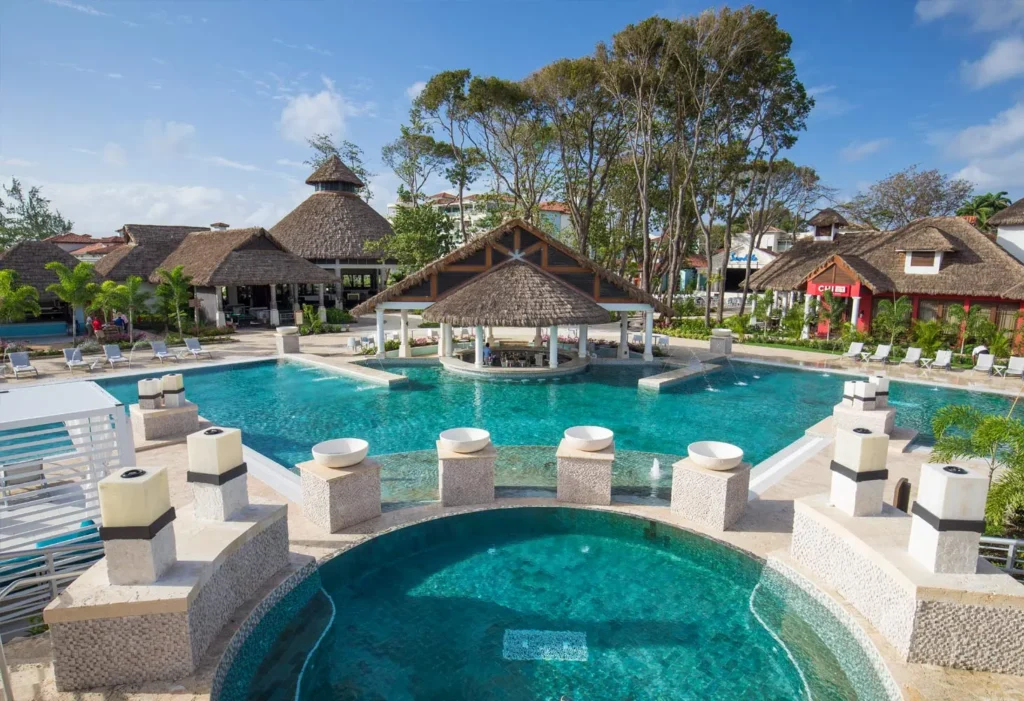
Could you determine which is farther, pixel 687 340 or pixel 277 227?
pixel 277 227

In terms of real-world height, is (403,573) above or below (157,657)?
below

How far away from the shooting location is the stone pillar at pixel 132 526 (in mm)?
4250

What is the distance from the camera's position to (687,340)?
2461cm

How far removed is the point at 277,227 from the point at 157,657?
3446 cm

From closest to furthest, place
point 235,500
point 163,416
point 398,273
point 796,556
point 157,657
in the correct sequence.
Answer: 1. point 157,657
2. point 235,500
3. point 796,556
4. point 163,416
5. point 398,273

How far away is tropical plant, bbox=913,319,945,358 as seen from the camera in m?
19.8

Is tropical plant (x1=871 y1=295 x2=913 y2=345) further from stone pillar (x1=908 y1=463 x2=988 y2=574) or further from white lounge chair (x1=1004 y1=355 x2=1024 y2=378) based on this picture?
stone pillar (x1=908 y1=463 x2=988 y2=574)

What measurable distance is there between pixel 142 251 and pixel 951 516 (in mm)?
35020

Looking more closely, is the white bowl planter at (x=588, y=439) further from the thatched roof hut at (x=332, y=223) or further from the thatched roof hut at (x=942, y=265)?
the thatched roof hut at (x=332, y=223)

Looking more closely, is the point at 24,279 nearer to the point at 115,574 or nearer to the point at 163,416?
the point at 163,416

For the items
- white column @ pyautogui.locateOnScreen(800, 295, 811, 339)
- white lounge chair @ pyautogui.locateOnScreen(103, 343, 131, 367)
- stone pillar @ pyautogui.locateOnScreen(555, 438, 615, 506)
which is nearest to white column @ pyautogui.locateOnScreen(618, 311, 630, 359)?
white column @ pyautogui.locateOnScreen(800, 295, 811, 339)

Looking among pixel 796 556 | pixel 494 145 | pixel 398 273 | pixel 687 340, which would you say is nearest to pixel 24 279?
pixel 398 273

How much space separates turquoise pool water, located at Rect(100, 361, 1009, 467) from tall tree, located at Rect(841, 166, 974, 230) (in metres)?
29.0

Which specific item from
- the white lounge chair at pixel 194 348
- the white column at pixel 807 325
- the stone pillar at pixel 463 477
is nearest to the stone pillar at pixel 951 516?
the stone pillar at pixel 463 477
